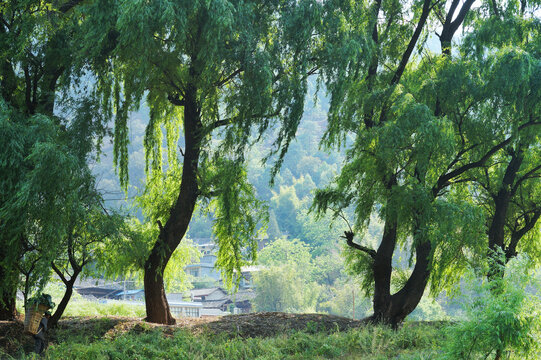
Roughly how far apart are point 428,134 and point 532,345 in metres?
4.82

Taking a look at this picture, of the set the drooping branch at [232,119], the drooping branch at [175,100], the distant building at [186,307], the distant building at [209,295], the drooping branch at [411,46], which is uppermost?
the drooping branch at [411,46]

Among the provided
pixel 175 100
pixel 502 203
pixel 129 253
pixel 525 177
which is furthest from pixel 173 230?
pixel 525 177

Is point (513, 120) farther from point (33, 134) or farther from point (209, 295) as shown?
point (209, 295)

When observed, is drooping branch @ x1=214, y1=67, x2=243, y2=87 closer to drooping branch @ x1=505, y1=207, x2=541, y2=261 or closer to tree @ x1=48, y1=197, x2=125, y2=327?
tree @ x1=48, y1=197, x2=125, y2=327

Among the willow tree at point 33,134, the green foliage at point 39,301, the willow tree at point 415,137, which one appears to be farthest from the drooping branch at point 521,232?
the green foliage at point 39,301

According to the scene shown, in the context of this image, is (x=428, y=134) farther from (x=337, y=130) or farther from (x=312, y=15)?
(x=312, y=15)

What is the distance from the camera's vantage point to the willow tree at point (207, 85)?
8.23 meters

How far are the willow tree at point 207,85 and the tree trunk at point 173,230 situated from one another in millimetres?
19

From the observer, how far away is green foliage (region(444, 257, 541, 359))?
5.30 meters

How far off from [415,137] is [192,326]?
213 inches

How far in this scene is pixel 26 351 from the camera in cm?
760

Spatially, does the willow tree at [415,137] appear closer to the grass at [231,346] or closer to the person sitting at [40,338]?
the grass at [231,346]

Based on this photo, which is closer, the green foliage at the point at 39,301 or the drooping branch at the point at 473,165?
the green foliage at the point at 39,301

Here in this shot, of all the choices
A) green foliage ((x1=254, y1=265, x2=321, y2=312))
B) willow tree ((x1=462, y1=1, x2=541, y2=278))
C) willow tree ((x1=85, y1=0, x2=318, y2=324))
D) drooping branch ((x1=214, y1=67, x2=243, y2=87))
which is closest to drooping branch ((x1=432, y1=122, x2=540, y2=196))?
willow tree ((x1=462, y1=1, x2=541, y2=278))
